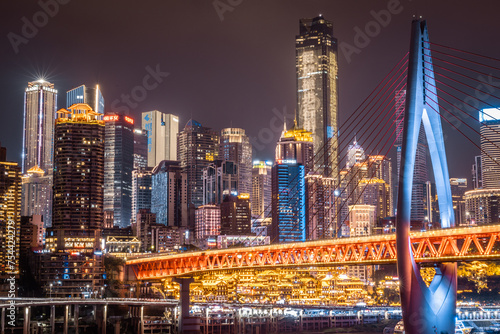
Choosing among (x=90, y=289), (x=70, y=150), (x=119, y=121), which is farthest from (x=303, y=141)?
(x=90, y=289)

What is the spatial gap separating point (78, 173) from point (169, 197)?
182ft

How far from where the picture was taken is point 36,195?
161 meters

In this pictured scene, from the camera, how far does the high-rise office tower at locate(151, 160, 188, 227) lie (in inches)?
6516

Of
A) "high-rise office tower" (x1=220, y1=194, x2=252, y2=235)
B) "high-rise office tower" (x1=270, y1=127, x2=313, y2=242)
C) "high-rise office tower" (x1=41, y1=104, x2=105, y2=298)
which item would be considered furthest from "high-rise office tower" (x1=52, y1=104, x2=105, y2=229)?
"high-rise office tower" (x1=220, y1=194, x2=252, y2=235)

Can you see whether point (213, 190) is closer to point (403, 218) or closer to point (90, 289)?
point (90, 289)

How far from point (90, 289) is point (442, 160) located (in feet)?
178

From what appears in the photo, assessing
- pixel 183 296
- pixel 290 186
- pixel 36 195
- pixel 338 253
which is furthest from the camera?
pixel 36 195

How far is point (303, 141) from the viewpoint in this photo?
17388 centimetres

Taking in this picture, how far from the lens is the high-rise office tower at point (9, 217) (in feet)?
275

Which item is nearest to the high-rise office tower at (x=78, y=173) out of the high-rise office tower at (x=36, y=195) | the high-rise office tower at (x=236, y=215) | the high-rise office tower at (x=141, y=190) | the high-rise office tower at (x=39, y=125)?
the high-rise office tower at (x=236, y=215)

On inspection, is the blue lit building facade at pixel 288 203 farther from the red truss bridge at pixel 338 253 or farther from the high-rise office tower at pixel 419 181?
the red truss bridge at pixel 338 253

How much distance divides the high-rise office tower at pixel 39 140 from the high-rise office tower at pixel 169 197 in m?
23.5

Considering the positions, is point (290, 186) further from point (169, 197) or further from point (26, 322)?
point (26, 322)

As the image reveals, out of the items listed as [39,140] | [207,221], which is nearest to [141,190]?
[207,221]
